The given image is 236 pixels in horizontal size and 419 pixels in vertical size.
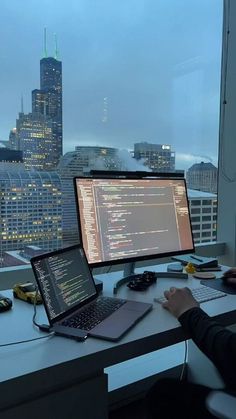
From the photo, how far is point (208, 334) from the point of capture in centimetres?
109

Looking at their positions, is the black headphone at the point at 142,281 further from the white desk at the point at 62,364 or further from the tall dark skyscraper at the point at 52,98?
the tall dark skyscraper at the point at 52,98

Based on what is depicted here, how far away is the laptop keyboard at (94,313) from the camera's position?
1.19 metres

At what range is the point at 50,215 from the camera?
207cm

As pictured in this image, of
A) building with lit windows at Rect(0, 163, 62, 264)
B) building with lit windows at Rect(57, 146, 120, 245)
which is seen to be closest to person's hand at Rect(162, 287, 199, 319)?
building with lit windows at Rect(57, 146, 120, 245)

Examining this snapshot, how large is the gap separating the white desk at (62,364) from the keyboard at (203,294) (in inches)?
4.5

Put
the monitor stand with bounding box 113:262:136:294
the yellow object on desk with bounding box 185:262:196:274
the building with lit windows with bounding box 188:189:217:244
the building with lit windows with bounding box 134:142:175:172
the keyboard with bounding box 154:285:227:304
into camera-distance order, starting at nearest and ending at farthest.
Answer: the keyboard with bounding box 154:285:227:304
the monitor stand with bounding box 113:262:136:294
the yellow object on desk with bounding box 185:262:196:274
the building with lit windows with bounding box 134:142:175:172
the building with lit windows with bounding box 188:189:217:244

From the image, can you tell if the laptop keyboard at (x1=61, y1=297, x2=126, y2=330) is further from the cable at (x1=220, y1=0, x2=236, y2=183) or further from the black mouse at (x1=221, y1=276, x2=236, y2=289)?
the cable at (x1=220, y1=0, x2=236, y2=183)

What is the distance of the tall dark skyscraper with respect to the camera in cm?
202

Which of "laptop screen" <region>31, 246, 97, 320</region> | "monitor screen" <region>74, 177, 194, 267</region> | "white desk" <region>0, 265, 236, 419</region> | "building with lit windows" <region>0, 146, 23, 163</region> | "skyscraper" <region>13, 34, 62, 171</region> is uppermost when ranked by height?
"skyscraper" <region>13, 34, 62, 171</region>

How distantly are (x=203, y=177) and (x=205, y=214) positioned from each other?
0.91 feet

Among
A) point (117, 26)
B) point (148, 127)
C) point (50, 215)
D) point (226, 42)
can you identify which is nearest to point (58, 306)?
point (50, 215)

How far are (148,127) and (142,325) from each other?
1544 mm

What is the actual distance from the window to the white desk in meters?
0.81

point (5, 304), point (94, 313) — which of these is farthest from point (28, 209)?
point (94, 313)
